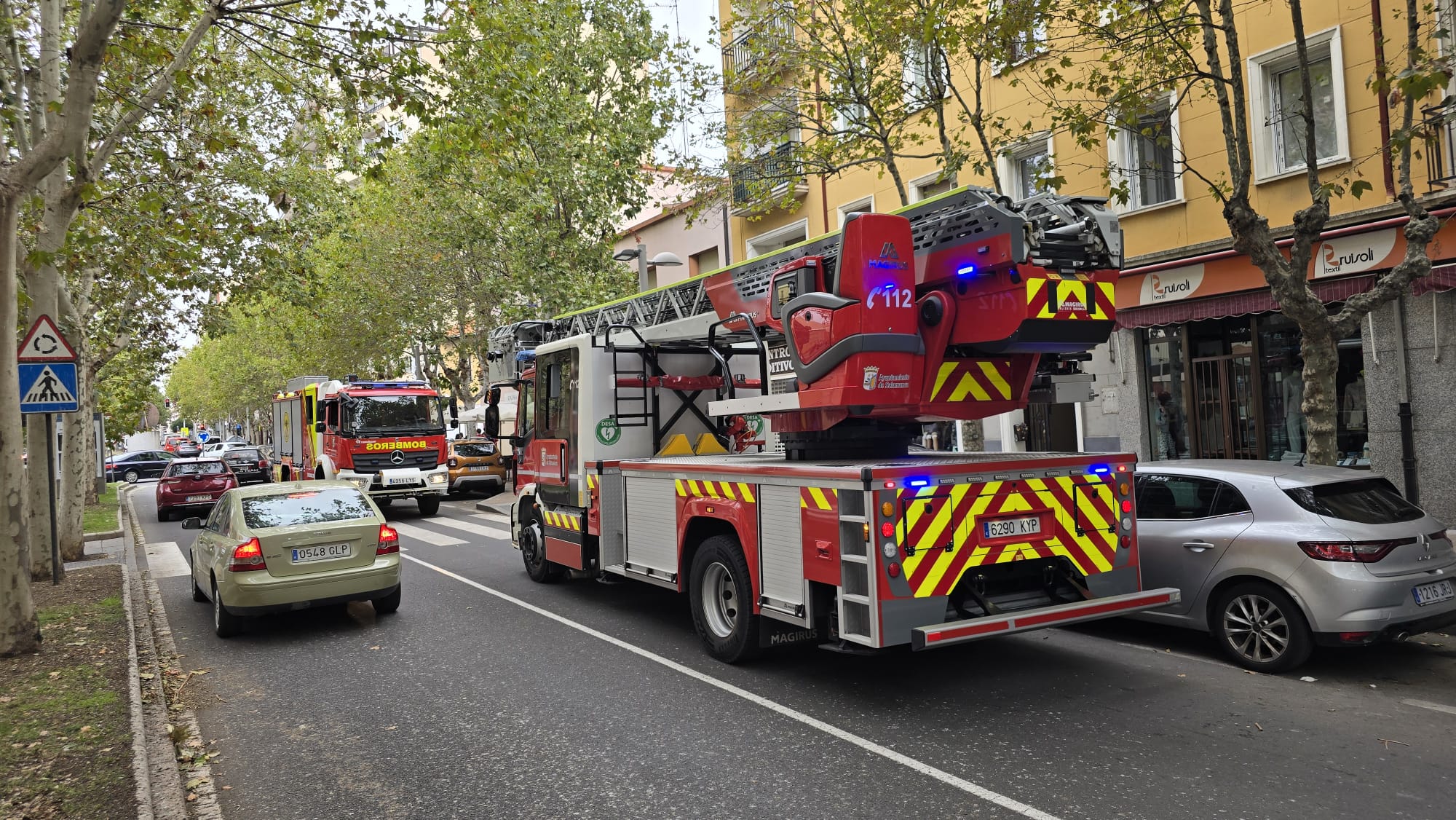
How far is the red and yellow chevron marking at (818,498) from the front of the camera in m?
5.74

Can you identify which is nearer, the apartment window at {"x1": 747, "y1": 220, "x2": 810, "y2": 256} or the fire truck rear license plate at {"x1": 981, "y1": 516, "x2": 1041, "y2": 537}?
the fire truck rear license plate at {"x1": 981, "y1": 516, "x2": 1041, "y2": 537}

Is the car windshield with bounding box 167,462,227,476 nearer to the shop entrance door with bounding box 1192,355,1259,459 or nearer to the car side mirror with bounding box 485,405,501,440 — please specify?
the car side mirror with bounding box 485,405,501,440

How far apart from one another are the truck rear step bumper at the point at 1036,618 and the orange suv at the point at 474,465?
1968 centimetres

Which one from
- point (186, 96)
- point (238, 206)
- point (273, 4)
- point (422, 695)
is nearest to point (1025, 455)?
point (422, 695)

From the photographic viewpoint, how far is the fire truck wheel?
6715 millimetres

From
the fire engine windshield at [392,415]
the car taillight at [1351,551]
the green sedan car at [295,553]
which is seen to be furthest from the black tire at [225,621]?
the fire engine windshield at [392,415]

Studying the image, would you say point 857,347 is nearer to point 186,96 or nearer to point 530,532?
point 530,532

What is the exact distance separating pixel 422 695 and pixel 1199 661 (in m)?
5.64

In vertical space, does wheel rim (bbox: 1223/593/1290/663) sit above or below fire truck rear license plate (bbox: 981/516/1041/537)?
below

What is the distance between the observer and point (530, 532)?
1099cm

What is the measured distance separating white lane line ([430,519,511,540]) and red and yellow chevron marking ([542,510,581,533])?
5.72m

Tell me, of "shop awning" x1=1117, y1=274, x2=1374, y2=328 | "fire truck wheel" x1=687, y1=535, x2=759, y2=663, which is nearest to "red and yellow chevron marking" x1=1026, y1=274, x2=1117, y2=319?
"fire truck wheel" x1=687, y1=535, x2=759, y2=663

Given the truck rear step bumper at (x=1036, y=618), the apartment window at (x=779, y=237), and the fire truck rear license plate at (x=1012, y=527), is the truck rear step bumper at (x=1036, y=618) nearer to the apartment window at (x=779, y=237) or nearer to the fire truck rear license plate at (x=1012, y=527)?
the fire truck rear license plate at (x=1012, y=527)

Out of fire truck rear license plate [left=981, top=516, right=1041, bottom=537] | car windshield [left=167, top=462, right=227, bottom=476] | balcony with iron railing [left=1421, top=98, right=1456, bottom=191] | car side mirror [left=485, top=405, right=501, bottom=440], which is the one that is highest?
balcony with iron railing [left=1421, top=98, right=1456, bottom=191]
